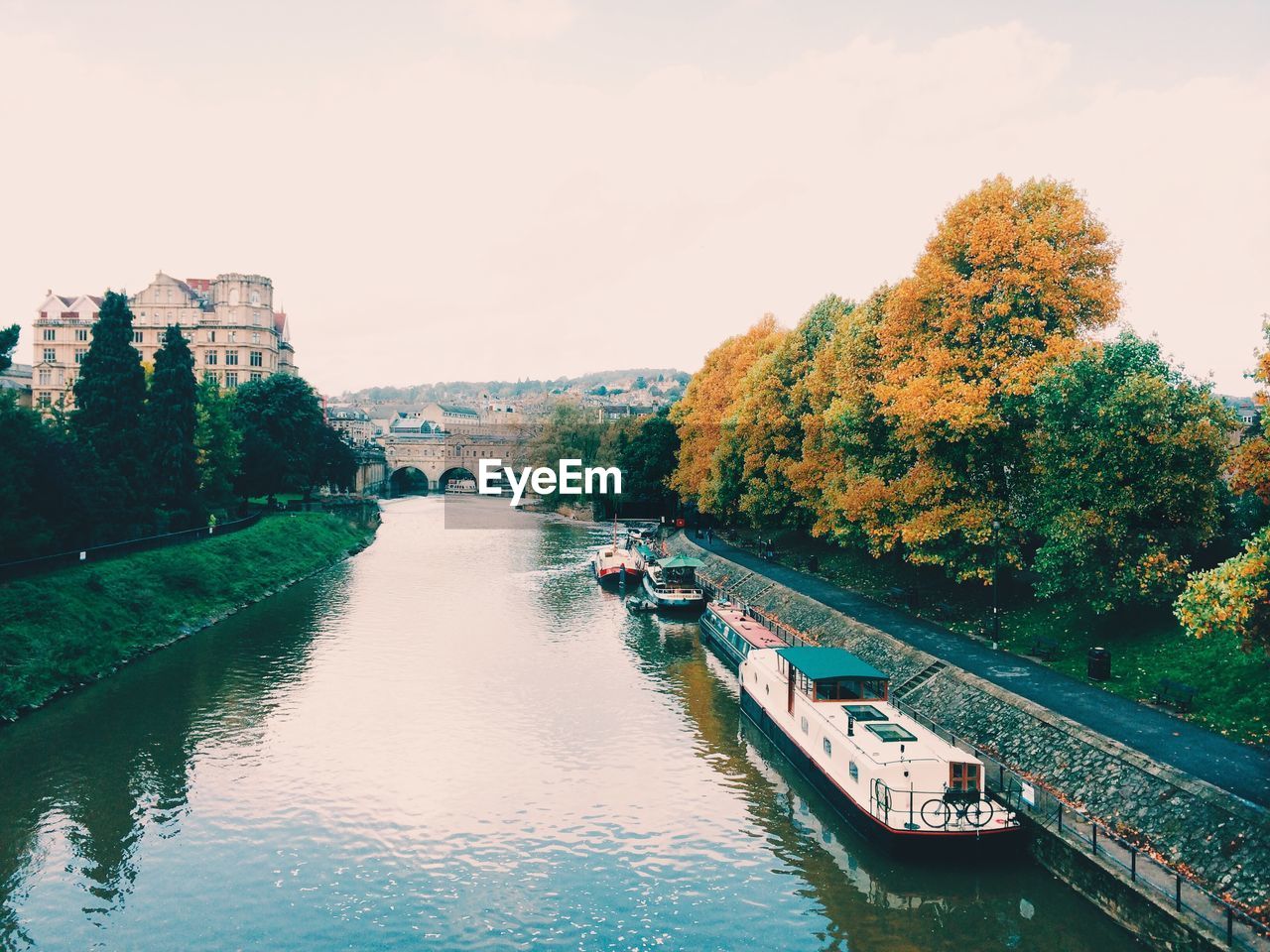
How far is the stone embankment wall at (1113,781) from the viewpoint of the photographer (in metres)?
18.9

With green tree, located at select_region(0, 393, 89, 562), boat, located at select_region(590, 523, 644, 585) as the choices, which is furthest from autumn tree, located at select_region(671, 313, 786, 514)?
green tree, located at select_region(0, 393, 89, 562)

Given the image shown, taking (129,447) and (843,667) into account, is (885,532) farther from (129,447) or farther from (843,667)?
(129,447)

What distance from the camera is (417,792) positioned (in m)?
28.5

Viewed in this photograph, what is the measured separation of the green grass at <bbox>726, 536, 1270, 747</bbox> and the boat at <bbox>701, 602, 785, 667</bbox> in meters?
7.21

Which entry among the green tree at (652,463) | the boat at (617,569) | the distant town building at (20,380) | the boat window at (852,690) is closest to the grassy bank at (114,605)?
the boat at (617,569)

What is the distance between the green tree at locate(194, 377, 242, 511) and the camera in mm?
74250

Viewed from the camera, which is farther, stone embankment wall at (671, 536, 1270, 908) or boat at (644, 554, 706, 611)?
boat at (644, 554, 706, 611)

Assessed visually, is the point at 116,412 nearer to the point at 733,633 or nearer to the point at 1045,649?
the point at 733,633

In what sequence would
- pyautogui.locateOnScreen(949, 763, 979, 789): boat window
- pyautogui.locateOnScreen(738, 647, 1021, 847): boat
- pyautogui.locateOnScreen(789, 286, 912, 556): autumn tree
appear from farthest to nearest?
pyautogui.locateOnScreen(789, 286, 912, 556): autumn tree, pyautogui.locateOnScreen(949, 763, 979, 789): boat window, pyautogui.locateOnScreen(738, 647, 1021, 847): boat

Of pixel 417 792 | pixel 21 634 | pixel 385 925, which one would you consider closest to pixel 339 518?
pixel 21 634

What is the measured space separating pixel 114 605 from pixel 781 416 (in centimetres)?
4269

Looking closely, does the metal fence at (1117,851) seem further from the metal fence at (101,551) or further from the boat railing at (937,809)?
the metal fence at (101,551)

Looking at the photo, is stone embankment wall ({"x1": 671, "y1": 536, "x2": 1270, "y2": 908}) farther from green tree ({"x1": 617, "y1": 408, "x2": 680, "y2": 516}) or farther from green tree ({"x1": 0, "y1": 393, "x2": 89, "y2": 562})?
green tree ({"x1": 617, "y1": 408, "x2": 680, "y2": 516})

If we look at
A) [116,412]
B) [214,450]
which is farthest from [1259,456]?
[214,450]
